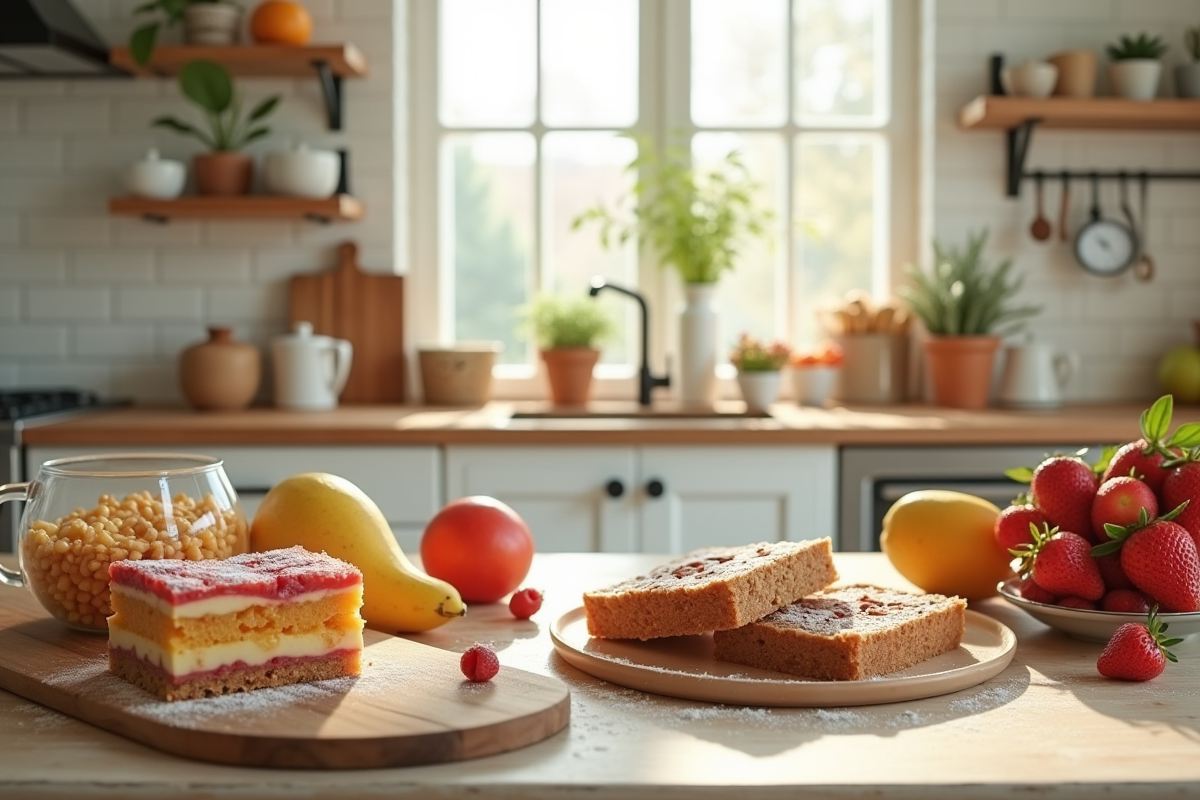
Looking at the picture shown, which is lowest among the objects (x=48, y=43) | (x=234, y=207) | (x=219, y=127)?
(x=234, y=207)

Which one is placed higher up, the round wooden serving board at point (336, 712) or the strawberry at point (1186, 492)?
the strawberry at point (1186, 492)

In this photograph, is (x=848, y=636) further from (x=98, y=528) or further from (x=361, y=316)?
(x=361, y=316)

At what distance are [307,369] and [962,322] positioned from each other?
65.0 inches

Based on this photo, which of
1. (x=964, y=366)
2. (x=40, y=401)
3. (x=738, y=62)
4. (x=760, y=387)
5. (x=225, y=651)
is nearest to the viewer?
(x=225, y=651)

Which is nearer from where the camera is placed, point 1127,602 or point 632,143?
point 1127,602

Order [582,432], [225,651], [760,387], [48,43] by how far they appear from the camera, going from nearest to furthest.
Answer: [225,651], [582,432], [48,43], [760,387]

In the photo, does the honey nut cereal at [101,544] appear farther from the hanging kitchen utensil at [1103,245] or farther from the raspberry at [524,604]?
the hanging kitchen utensil at [1103,245]

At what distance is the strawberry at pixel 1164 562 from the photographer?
1149mm

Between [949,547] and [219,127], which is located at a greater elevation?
[219,127]

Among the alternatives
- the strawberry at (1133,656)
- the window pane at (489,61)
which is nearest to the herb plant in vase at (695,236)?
the window pane at (489,61)

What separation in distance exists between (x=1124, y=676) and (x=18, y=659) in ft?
3.09

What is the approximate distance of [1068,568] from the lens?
1202 millimetres

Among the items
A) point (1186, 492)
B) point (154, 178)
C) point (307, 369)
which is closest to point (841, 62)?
Answer: point (307, 369)

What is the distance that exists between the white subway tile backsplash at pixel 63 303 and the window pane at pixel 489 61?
1.05 metres
